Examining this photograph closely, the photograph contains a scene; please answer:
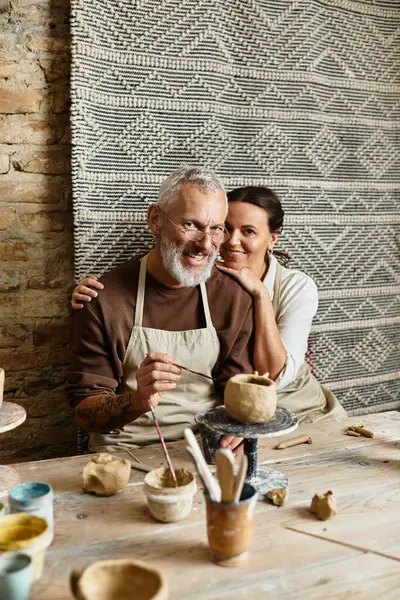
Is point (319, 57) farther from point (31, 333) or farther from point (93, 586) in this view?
point (93, 586)

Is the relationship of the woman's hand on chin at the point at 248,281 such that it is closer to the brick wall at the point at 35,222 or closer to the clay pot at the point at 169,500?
the brick wall at the point at 35,222

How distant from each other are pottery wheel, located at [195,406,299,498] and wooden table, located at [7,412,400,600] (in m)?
0.06

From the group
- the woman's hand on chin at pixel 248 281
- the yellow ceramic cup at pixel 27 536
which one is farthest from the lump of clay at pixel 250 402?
the woman's hand on chin at pixel 248 281

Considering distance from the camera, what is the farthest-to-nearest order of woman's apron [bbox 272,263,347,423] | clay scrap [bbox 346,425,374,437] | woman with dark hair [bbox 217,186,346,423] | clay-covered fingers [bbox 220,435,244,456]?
woman's apron [bbox 272,263,347,423] < woman with dark hair [bbox 217,186,346,423] < clay scrap [bbox 346,425,374,437] < clay-covered fingers [bbox 220,435,244,456]

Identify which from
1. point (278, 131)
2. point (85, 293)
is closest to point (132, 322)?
point (85, 293)

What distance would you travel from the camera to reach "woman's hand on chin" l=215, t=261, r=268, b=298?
239cm

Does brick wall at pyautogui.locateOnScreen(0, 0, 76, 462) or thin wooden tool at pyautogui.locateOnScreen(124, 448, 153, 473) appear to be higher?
brick wall at pyautogui.locateOnScreen(0, 0, 76, 462)

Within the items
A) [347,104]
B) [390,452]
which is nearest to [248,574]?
[390,452]

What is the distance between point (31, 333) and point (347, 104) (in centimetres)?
213

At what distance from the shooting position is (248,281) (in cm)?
241

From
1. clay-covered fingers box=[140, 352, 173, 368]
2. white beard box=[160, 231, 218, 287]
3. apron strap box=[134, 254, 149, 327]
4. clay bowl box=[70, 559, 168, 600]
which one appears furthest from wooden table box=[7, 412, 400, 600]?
white beard box=[160, 231, 218, 287]

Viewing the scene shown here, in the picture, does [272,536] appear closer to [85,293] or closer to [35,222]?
[85,293]

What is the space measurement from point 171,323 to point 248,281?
16.5 inches

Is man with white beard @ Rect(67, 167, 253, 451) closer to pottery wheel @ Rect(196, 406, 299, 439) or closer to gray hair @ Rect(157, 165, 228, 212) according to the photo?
gray hair @ Rect(157, 165, 228, 212)
